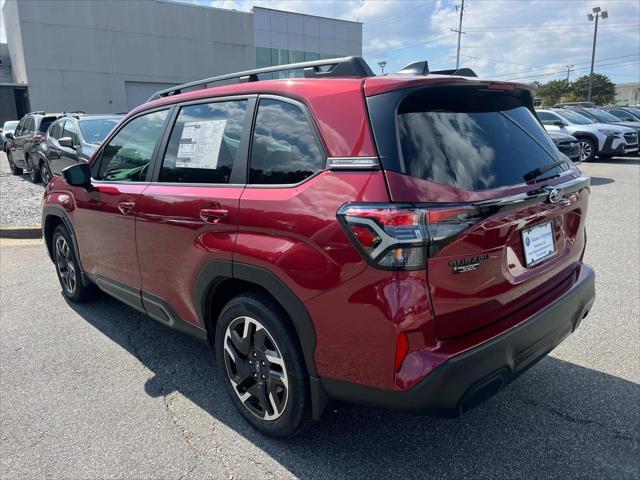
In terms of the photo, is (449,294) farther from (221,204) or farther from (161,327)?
(161,327)

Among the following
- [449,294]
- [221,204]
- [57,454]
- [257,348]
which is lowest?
[57,454]

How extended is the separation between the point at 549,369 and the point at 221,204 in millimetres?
2409

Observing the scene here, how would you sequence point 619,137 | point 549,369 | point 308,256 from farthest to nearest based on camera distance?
1. point 619,137
2. point 549,369
3. point 308,256

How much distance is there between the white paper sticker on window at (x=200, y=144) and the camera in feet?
9.51

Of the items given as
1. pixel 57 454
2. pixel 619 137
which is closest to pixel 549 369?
pixel 57 454

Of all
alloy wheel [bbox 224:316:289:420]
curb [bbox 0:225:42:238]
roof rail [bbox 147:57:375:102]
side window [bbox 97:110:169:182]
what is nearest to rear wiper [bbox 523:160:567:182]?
roof rail [bbox 147:57:375:102]

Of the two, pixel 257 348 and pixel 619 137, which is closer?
pixel 257 348

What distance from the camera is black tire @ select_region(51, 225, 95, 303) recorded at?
455cm

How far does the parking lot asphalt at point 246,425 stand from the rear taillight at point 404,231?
1165 millimetres

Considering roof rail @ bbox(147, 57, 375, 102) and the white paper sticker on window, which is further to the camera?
the white paper sticker on window

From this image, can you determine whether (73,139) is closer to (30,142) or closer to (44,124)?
(30,142)

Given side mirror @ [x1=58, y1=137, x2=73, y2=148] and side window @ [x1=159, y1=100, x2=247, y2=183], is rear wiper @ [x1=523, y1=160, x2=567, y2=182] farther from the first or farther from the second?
side mirror @ [x1=58, y1=137, x2=73, y2=148]

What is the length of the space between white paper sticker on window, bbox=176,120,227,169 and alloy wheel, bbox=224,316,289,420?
96cm

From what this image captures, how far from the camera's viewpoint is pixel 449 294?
205 cm
